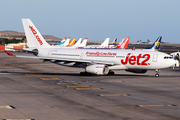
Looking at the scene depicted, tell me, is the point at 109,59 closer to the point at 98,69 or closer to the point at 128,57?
the point at 128,57

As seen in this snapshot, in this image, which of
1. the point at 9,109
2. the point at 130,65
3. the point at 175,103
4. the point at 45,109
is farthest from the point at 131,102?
the point at 130,65

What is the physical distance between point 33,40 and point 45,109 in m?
33.4

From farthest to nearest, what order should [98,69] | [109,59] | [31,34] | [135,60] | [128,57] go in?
[31,34] < [109,59] < [128,57] < [135,60] < [98,69]

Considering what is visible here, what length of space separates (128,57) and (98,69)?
4.46m

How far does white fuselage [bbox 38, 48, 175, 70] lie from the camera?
42875mm

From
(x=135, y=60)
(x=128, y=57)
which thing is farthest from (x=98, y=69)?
(x=135, y=60)

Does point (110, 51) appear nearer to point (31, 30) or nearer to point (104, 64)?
point (104, 64)

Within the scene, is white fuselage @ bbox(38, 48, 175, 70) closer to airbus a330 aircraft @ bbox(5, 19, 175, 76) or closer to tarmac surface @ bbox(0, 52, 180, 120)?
airbus a330 aircraft @ bbox(5, 19, 175, 76)

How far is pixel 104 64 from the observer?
45.3 meters

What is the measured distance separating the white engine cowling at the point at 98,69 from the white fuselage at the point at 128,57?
125cm

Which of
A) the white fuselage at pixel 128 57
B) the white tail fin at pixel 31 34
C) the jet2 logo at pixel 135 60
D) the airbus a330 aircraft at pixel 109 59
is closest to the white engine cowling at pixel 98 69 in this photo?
the airbus a330 aircraft at pixel 109 59

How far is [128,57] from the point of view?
4394 centimetres

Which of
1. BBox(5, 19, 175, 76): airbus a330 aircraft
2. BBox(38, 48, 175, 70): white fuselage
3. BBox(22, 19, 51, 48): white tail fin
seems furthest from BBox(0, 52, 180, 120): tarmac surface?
BBox(22, 19, 51, 48): white tail fin

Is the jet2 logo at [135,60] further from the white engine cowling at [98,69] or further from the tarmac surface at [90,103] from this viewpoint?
the tarmac surface at [90,103]
